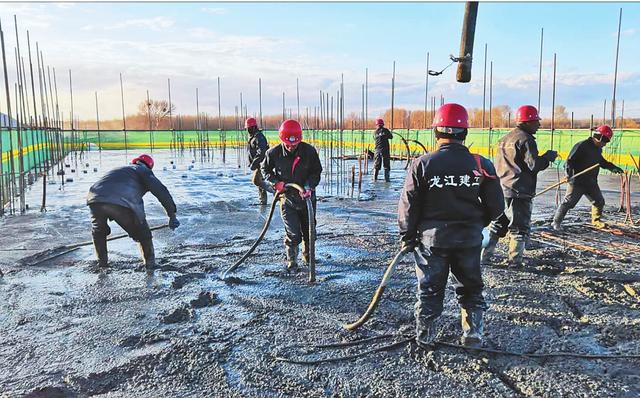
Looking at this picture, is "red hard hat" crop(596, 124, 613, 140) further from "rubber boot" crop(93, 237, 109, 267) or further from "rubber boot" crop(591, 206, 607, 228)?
"rubber boot" crop(93, 237, 109, 267)

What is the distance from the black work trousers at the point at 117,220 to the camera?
5.18m

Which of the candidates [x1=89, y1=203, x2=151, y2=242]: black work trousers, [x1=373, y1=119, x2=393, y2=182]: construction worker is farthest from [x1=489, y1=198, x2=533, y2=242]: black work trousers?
[x1=373, y1=119, x2=393, y2=182]: construction worker

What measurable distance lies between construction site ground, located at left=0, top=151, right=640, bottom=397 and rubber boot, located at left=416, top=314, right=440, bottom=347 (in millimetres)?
64

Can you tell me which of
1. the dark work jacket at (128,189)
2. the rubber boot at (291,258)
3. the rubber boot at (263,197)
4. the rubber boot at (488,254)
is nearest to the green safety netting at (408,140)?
the rubber boot at (263,197)

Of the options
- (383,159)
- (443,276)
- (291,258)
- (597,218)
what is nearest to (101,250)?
(291,258)

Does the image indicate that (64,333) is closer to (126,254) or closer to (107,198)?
(107,198)

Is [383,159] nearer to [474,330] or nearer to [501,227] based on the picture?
[501,227]

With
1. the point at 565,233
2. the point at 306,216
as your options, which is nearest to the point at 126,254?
the point at 306,216

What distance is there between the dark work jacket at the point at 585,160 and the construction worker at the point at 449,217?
4408 mm

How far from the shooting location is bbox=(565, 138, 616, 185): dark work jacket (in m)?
6.96

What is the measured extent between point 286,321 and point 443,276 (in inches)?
51.8

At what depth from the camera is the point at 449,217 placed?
324cm

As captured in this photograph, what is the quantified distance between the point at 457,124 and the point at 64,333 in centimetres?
322

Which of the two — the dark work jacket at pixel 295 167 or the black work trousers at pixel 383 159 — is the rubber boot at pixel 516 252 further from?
the black work trousers at pixel 383 159
